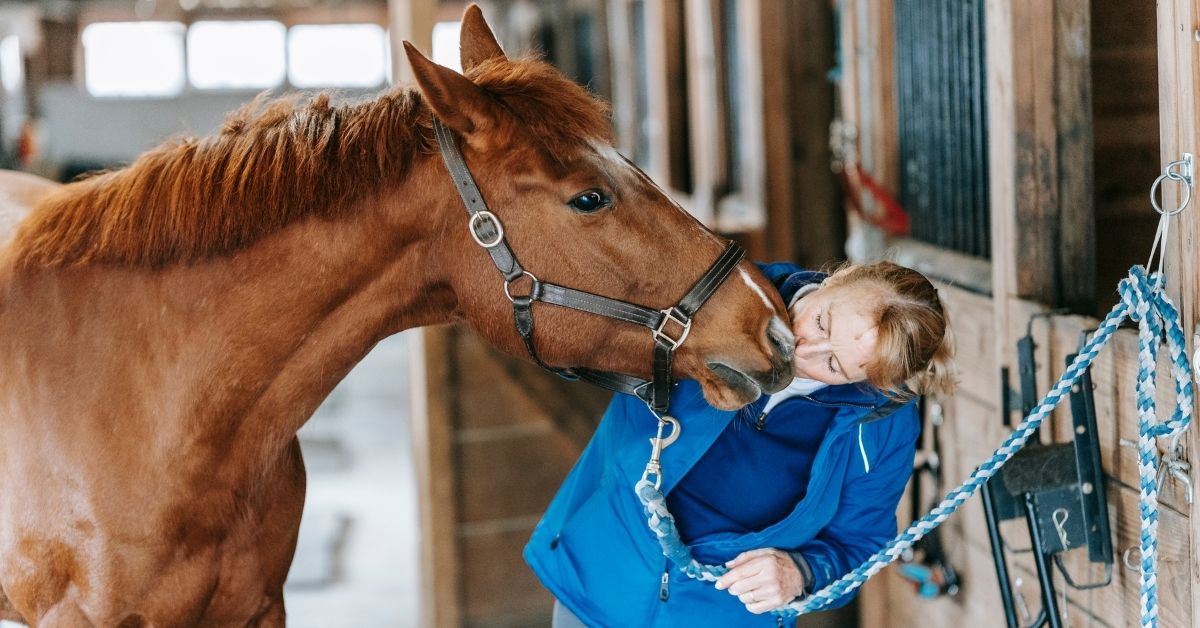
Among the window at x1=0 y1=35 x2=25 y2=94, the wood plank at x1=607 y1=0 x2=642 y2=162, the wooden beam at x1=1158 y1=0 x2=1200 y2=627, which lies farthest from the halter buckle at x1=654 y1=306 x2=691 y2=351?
the window at x1=0 y1=35 x2=25 y2=94

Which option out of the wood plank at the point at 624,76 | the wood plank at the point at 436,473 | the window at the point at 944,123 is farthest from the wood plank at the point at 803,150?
the wood plank at the point at 624,76

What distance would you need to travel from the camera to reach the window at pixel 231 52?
1527cm

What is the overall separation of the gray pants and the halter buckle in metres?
0.56

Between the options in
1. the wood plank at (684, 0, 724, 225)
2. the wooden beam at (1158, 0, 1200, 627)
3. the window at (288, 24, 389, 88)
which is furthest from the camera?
the window at (288, 24, 389, 88)

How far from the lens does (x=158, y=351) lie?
1461mm

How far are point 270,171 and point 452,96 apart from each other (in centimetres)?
27

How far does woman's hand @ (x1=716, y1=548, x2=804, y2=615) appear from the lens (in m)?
1.50

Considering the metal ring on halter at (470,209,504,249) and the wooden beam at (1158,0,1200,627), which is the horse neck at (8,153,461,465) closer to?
the metal ring on halter at (470,209,504,249)

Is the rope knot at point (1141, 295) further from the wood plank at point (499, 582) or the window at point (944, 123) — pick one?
the wood plank at point (499, 582)

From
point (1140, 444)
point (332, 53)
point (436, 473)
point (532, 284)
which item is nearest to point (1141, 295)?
point (1140, 444)

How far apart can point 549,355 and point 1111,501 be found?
2.92ft

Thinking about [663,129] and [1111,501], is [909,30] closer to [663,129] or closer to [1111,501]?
[1111,501]

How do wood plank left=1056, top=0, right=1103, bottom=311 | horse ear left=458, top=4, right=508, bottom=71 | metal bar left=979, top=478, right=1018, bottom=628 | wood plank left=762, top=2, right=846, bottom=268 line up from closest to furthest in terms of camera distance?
1. horse ear left=458, top=4, right=508, bottom=71
2. metal bar left=979, top=478, right=1018, bottom=628
3. wood plank left=1056, top=0, right=1103, bottom=311
4. wood plank left=762, top=2, right=846, bottom=268

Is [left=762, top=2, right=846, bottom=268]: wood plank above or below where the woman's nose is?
above
